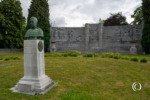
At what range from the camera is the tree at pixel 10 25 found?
43.8 meters

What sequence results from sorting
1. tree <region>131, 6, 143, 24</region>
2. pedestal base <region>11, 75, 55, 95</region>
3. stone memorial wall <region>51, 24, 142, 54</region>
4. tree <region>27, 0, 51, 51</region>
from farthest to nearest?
tree <region>131, 6, 143, 24</region>
tree <region>27, 0, 51, 51</region>
stone memorial wall <region>51, 24, 142, 54</region>
pedestal base <region>11, 75, 55, 95</region>

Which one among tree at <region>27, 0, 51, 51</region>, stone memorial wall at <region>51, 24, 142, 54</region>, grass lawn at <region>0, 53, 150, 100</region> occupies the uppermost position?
tree at <region>27, 0, 51, 51</region>

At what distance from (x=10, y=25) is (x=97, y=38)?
1572cm

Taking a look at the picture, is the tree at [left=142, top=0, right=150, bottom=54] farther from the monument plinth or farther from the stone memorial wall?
the monument plinth

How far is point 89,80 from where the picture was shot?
13648 mm

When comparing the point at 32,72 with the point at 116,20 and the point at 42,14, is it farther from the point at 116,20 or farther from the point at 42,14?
the point at 116,20

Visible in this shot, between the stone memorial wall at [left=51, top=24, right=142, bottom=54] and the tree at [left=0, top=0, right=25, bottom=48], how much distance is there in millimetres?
10639

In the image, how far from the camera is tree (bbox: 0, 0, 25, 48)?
43.8 meters

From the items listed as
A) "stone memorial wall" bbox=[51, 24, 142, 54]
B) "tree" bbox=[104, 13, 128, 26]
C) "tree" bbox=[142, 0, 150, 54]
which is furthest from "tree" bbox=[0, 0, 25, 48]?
"tree" bbox=[142, 0, 150, 54]

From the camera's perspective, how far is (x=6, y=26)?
43.5 meters

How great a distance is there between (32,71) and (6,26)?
1306 inches

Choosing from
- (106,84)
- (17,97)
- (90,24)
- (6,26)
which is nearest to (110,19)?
(90,24)

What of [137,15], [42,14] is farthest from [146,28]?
[137,15]

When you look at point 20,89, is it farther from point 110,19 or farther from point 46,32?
point 110,19
